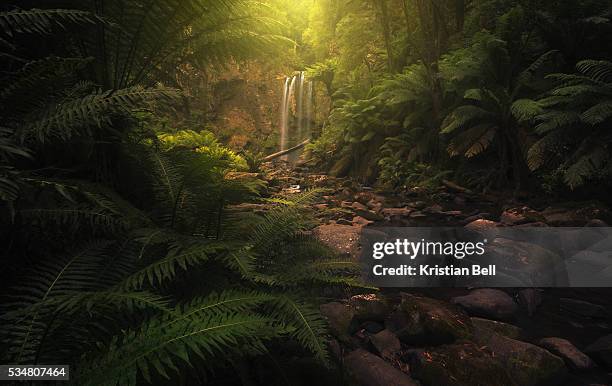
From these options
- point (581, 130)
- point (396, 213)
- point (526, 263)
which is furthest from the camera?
point (396, 213)

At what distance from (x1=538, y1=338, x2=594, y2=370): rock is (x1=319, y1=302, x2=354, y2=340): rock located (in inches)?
50.6

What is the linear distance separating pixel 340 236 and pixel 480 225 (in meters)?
1.91

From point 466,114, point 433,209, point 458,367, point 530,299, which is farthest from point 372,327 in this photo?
point 466,114

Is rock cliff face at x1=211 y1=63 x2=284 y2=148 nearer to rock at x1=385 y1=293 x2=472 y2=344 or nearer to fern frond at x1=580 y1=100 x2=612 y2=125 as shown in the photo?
fern frond at x1=580 y1=100 x2=612 y2=125

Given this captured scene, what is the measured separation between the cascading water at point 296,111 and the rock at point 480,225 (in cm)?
1539

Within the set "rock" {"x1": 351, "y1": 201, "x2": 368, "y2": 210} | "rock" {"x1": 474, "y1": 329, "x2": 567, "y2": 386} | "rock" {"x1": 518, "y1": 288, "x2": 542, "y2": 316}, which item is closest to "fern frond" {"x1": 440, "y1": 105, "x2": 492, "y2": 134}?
"rock" {"x1": 351, "y1": 201, "x2": 368, "y2": 210}

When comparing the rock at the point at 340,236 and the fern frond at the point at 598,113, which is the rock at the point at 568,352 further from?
the fern frond at the point at 598,113

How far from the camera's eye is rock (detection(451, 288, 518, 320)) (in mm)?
2691

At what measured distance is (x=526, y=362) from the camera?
202 centimetres

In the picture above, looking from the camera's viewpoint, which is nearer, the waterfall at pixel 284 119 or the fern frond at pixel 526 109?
the fern frond at pixel 526 109

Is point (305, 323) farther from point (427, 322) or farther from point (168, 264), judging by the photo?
point (427, 322)

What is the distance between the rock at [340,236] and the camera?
13.9 feet

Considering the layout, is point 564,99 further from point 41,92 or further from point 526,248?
point 41,92

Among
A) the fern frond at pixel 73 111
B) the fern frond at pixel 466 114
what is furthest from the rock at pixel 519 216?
the fern frond at pixel 73 111
